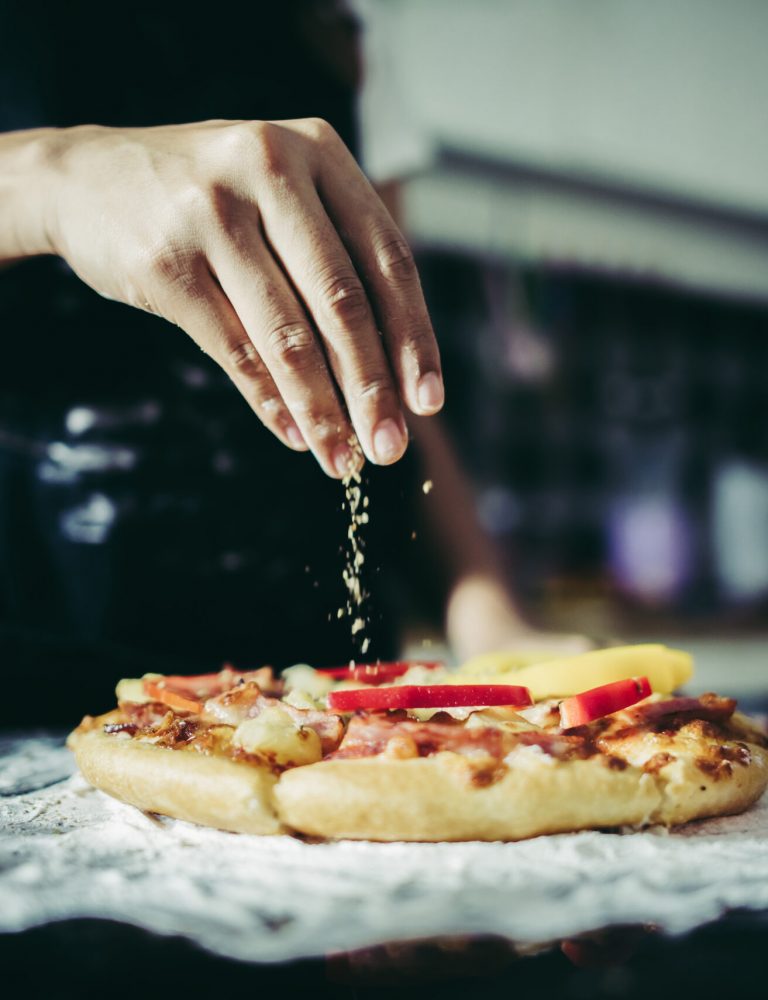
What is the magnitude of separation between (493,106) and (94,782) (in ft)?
17.5

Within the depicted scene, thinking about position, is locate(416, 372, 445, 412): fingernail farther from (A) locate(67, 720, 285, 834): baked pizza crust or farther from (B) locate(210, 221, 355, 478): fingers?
(A) locate(67, 720, 285, 834): baked pizza crust

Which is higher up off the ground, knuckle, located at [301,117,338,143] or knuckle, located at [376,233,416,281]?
knuckle, located at [301,117,338,143]

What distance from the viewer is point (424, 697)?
3.42ft

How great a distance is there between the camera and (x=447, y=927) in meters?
0.70

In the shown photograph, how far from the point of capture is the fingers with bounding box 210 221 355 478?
3.36ft

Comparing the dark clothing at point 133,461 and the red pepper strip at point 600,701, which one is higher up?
the dark clothing at point 133,461

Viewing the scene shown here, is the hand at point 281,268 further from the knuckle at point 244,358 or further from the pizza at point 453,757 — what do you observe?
the pizza at point 453,757

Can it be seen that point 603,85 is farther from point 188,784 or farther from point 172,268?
point 188,784

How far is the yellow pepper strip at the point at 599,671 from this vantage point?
1150 mm

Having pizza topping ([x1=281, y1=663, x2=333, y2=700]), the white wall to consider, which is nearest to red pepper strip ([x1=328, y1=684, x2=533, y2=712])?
pizza topping ([x1=281, y1=663, x2=333, y2=700])

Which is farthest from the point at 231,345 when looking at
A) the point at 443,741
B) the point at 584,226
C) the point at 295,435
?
the point at 584,226

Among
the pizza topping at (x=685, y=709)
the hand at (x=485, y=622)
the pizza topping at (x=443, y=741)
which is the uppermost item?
the pizza topping at (x=443, y=741)

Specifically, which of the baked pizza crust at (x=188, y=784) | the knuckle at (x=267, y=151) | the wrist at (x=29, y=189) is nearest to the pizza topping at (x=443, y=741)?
the baked pizza crust at (x=188, y=784)

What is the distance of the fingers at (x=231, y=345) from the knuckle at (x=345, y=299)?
5.2 inches
